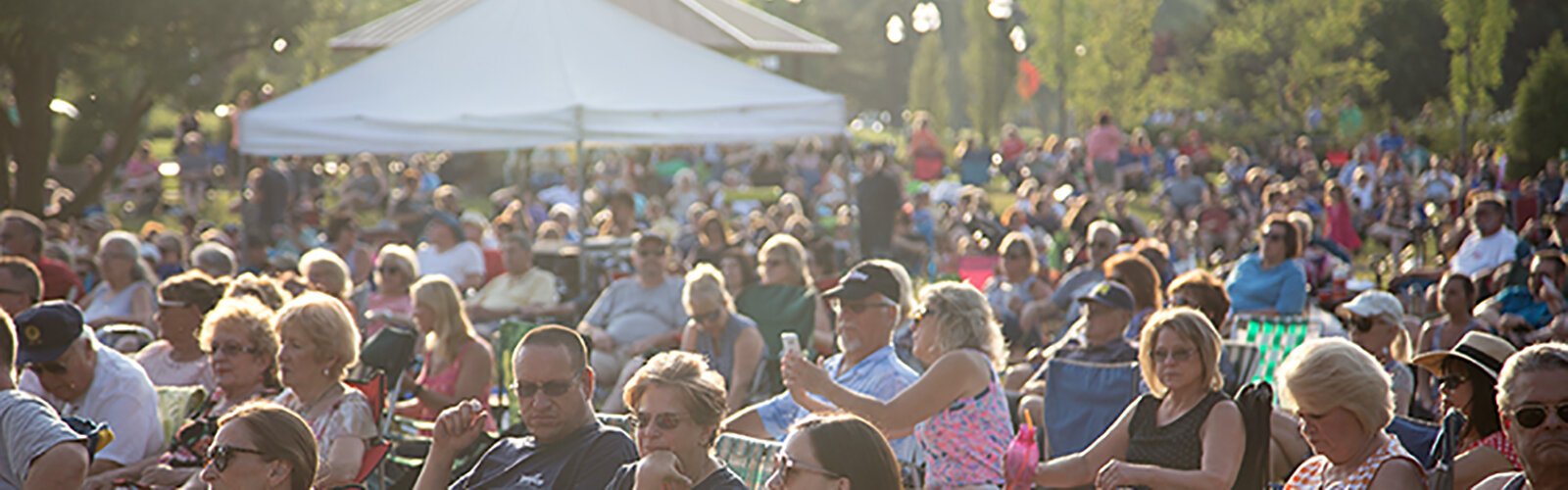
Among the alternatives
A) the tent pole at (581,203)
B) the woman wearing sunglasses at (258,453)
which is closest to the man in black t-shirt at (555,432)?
the woman wearing sunglasses at (258,453)

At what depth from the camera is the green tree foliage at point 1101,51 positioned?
3897 cm

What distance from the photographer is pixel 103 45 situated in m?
16.6

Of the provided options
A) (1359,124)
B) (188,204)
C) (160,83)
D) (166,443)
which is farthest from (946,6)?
(166,443)

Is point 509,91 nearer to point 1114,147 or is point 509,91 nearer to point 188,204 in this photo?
point 188,204

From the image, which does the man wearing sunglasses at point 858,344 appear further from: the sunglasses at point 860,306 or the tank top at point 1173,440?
the tank top at point 1173,440

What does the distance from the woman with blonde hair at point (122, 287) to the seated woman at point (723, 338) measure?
3.43m

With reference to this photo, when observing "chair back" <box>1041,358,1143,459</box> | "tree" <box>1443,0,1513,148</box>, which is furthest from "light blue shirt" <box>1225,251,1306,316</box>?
"tree" <box>1443,0,1513,148</box>

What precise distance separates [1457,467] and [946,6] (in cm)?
5698

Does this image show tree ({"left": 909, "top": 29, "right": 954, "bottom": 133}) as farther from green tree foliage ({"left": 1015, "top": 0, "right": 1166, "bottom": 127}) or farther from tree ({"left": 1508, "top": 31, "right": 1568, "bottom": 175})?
tree ({"left": 1508, "top": 31, "right": 1568, "bottom": 175})

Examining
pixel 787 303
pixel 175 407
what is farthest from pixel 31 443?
pixel 787 303

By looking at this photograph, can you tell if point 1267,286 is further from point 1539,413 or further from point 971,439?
point 1539,413

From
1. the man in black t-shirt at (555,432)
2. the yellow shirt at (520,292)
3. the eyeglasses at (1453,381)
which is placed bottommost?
the yellow shirt at (520,292)

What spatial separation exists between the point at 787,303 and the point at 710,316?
3.89 feet

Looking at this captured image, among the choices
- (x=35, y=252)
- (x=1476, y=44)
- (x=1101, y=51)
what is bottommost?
(x=35, y=252)
